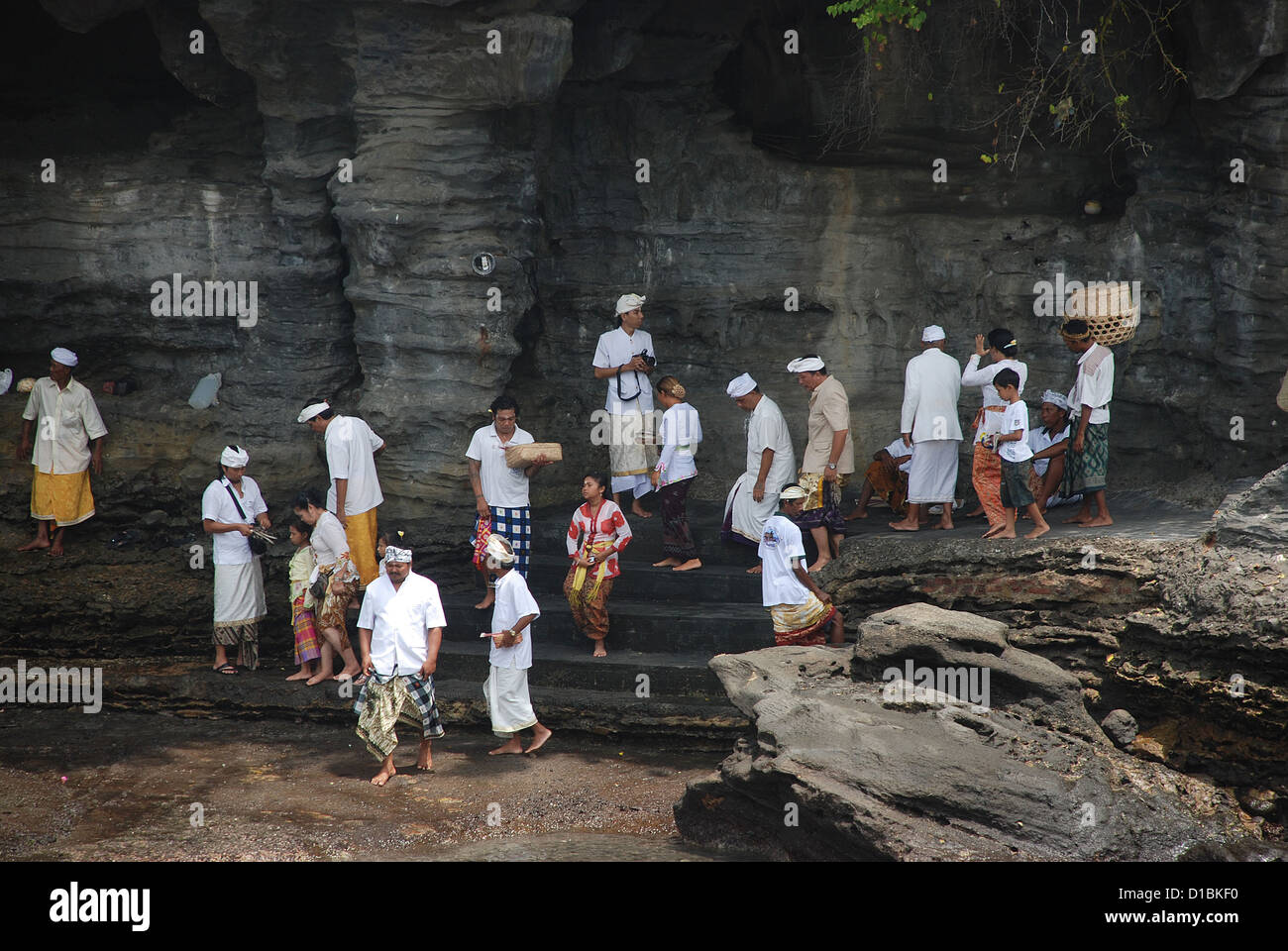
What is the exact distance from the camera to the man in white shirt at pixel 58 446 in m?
11.0

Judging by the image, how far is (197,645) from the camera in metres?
10.8

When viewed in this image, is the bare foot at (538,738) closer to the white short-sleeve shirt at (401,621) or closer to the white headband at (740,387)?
the white short-sleeve shirt at (401,621)

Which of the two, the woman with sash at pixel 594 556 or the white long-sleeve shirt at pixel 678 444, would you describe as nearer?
the woman with sash at pixel 594 556

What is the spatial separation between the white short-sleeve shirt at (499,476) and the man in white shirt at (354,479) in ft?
3.13

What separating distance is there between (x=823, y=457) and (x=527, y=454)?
2.33 metres

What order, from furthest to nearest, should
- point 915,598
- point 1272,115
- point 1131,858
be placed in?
1. point 1272,115
2. point 915,598
3. point 1131,858

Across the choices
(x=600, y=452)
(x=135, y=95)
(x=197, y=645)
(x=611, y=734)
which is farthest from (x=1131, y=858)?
(x=135, y=95)

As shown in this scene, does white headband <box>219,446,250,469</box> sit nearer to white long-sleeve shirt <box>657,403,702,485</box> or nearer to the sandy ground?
the sandy ground

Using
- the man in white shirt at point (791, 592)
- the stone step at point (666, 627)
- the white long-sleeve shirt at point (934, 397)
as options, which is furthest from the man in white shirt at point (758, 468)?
the man in white shirt at point (791, 592)

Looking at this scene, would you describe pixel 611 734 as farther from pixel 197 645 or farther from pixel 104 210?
pixel 104 210

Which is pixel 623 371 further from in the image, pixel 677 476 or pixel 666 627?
pixel 666 627

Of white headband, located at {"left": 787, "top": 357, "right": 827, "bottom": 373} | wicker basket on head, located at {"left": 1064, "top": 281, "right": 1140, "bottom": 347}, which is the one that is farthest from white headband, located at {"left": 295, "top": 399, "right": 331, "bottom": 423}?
wicker basket on head, located at {"left": 1064, "top": 281, "right": 1140, "bottom": 347}

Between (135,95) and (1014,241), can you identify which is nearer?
(1014,241)

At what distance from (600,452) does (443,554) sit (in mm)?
1986
